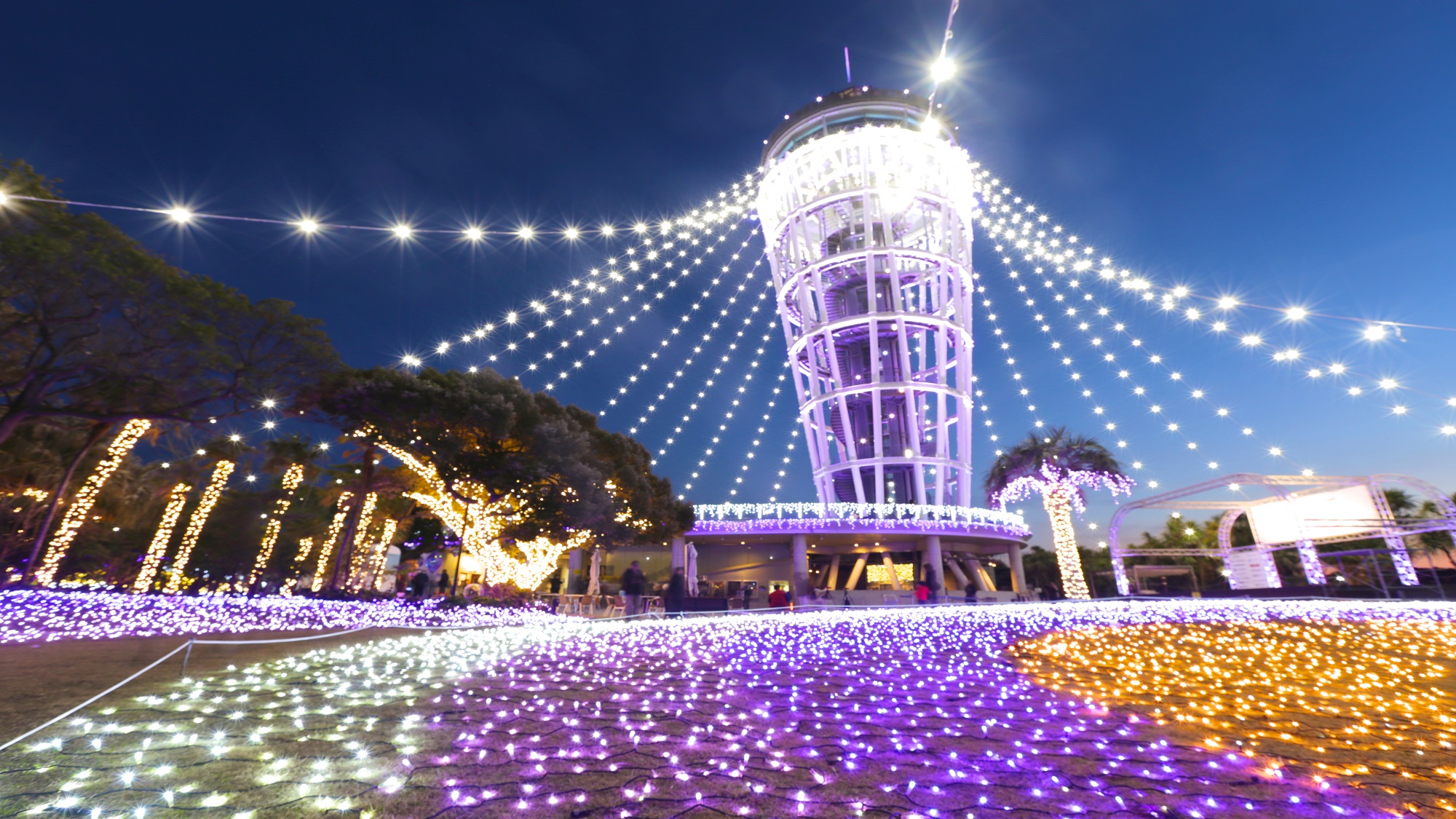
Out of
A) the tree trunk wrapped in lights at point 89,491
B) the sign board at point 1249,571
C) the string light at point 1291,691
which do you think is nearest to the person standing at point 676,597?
the string light at point 1291,691

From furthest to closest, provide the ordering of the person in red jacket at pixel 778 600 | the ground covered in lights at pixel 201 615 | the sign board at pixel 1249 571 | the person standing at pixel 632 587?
the sign board at pixel 1249 571
the person in red jacket at pixel 778 600
the person standing at pixel 632 587
the ground covered in lights at pixel 201 615

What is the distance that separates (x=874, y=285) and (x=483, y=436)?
27.2 m

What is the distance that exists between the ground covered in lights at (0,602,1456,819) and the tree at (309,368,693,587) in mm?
9950

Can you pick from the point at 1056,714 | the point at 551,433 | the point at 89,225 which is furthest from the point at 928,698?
the point at 89,225

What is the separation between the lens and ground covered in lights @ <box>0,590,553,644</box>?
9141mm

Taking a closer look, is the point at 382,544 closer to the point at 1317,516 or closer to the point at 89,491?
the point at 89,491

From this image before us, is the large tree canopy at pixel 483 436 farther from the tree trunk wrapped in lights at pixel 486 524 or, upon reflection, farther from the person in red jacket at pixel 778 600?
the person in red jacket at pixel 778 600

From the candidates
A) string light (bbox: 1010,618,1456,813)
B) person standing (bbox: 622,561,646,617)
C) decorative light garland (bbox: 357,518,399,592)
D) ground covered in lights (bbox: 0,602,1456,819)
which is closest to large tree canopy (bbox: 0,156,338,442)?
person standing (bbox: 622,561,646,617)

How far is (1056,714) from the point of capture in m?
4.80

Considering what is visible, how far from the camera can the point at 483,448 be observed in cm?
1809

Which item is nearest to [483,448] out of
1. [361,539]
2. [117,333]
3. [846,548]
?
[117,333]

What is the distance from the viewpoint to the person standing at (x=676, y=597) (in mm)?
19984

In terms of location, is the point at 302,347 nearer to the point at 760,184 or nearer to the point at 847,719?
the point at 847,719

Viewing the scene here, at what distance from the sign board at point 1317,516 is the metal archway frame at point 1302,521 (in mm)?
116
